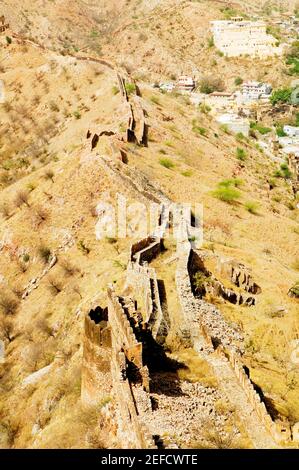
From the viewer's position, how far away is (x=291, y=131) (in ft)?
250

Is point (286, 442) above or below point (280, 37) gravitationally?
above

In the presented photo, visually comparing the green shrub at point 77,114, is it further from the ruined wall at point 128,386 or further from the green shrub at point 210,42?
the green shrub at point 210,42

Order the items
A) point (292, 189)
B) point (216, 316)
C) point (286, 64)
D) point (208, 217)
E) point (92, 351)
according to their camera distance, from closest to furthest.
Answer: point (92, 351)
point (216, 316)
point (208, 217)
point (292, 189)
point (286, 64)

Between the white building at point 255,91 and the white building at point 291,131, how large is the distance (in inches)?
501

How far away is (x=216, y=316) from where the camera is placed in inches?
711

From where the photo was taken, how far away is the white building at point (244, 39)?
103 m

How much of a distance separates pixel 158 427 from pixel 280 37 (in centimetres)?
10552

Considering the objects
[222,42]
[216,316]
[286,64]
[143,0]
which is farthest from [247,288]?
[143,0]

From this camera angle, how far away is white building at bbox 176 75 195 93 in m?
93.1

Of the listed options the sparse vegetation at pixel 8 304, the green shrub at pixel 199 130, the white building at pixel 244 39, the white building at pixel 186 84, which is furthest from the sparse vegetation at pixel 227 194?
the white building at pixel 244 39

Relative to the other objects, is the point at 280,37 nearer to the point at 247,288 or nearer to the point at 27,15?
the point at 27,15

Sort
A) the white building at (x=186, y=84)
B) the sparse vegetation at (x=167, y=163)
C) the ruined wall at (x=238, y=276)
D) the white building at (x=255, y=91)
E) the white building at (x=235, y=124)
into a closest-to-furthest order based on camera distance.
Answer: the ruined wall at (x=238, y=276) < the sparse vegetation at (x=167, y=163) < the white building at (x=235, y=124) < the white building at (x=255, y=91) < the white building at (x=186, y=84)

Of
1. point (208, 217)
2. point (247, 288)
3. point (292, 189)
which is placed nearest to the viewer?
point (247, 288)

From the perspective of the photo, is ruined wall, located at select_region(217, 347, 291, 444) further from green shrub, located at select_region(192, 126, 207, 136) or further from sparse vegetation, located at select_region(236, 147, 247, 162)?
green shrub, located at select_region(192, 126, 207, 136)
